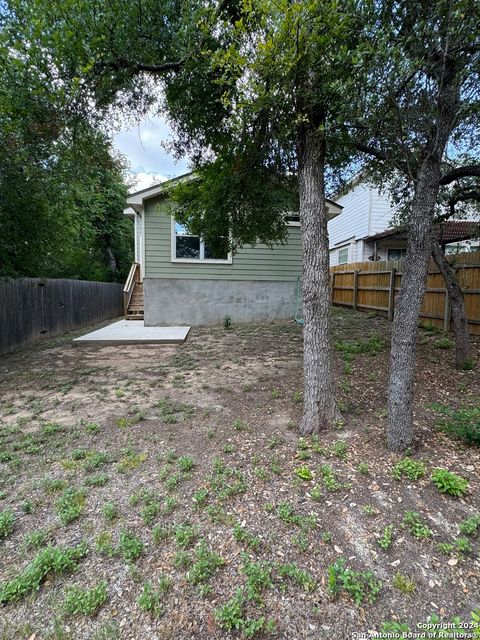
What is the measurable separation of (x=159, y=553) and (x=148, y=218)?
869 centimetres

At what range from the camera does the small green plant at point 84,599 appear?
5.03 ft

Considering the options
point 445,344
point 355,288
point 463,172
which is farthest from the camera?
point 355,288

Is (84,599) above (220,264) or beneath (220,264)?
beneath

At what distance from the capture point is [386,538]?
6.21 feet

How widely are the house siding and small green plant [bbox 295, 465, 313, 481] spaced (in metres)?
7.08

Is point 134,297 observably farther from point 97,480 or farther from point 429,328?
point 97,480

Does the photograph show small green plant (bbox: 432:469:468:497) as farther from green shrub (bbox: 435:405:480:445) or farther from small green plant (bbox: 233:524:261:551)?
small green plant (bbox: 233:524:261:551)

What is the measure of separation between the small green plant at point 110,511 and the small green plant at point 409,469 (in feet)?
6.56

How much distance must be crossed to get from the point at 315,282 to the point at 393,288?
23.5ft

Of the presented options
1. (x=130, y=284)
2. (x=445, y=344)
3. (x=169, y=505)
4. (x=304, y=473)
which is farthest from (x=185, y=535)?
(x=130, y=284)

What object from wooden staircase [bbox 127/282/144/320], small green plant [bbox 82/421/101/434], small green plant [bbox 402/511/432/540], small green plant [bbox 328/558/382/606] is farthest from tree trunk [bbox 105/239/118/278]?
small green plant [bbox 328/558/382/606]

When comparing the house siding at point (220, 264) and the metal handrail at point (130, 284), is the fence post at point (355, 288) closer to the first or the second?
the house siding at point (220, 264)

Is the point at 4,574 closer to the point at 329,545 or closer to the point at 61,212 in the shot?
the point at 329,545

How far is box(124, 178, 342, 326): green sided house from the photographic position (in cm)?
920
